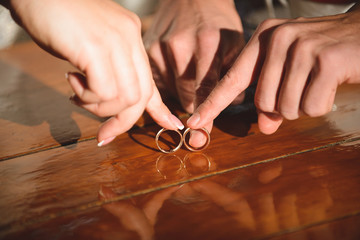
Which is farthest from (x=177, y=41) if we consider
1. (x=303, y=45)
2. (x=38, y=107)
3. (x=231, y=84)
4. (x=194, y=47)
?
(x=38, y=107)

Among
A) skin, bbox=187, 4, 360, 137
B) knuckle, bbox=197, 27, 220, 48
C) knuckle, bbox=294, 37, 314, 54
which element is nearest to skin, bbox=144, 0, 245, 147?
knuckle, bbox=197, 27, 220, 48

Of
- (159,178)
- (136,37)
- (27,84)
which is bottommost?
(27,84)

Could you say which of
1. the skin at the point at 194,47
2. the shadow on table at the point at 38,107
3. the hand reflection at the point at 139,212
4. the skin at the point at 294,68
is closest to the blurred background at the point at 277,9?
the skin at the point at 194,47

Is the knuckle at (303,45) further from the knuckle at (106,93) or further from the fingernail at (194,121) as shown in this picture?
the knuckle at (106,93)

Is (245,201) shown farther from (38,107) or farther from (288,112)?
(38,107)

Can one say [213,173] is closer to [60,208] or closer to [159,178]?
[159,178]

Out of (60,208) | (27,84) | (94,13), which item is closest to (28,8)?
(94,13)

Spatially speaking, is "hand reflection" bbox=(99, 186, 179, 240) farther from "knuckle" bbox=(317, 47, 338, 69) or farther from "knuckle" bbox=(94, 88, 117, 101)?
"knuckle" bbox=(317, 47, 338, 69)
